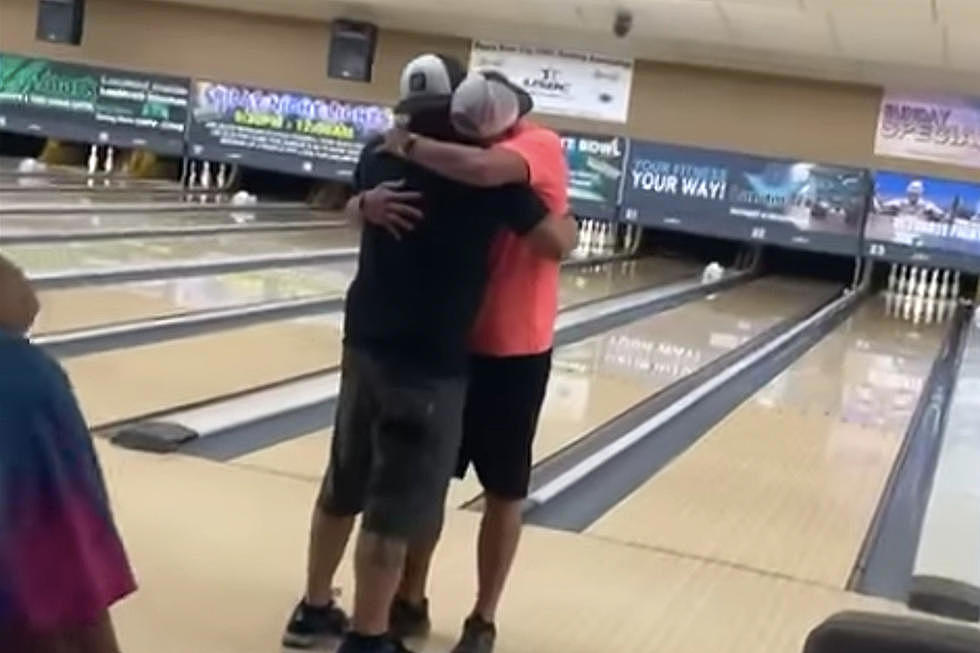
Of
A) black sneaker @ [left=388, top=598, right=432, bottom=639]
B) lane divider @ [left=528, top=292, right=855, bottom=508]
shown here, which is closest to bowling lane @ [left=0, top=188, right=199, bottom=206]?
lane divider @ [left=528, top=292, right=855, bottom=508]

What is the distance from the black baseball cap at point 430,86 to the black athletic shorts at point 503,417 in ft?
1.39

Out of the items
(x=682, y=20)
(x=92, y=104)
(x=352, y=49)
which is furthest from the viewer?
(x=92, y=104)

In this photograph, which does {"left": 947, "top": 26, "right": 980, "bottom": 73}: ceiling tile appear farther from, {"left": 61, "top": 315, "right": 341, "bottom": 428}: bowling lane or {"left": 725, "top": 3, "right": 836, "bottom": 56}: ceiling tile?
{"left": 61, "top": 315, "right": 341, "bottom": 428}: bowling lane

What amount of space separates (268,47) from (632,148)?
3.21 metres

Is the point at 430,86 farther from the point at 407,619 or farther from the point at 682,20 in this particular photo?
the point at 682,20

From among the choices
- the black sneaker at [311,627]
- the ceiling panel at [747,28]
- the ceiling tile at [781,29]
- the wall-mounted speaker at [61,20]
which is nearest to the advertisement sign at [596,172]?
the ceiling panel at [747,28]

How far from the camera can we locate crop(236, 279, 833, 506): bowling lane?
4.48 metres

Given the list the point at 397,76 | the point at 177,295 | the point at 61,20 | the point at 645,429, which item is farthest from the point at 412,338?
the point at 61,20

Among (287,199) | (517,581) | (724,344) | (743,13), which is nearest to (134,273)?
(724,344)

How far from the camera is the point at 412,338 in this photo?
2.61m

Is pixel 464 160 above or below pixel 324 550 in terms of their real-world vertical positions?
above

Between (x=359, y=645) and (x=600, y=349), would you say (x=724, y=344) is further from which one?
(x=359, y=645)

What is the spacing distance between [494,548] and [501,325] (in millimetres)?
420

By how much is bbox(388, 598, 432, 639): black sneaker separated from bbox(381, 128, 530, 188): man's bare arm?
83 cm
